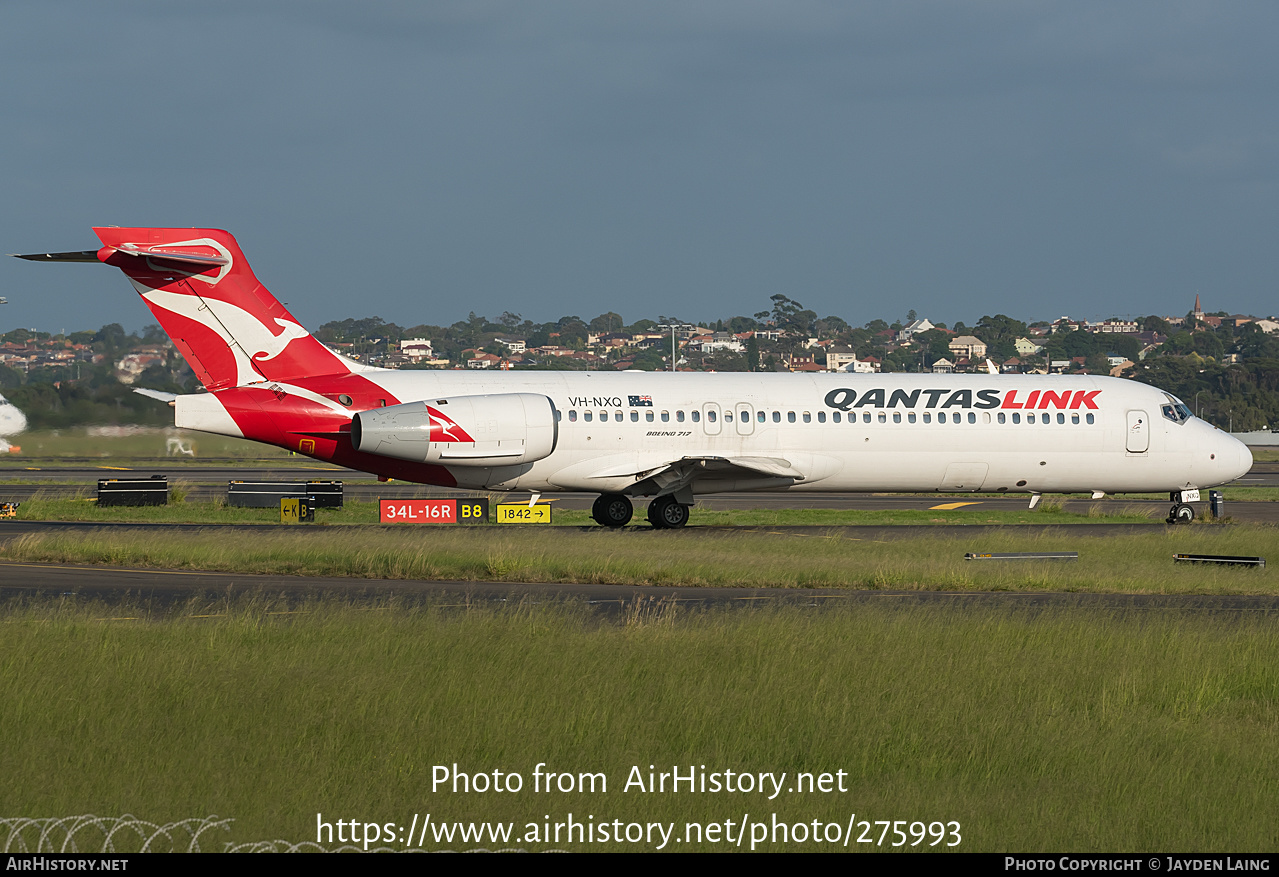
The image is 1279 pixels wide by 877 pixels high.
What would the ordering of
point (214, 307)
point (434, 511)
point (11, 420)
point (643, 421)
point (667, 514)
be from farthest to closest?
1. point (11, 420)
2. point (434, 511)
3. point (667, 514)
4. point (643, 421)
5. point (214, 307)

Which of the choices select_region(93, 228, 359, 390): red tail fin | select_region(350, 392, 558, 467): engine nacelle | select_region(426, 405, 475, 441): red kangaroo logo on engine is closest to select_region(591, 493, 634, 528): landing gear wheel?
select_region(350, 392, 558, 467): engine nacelle

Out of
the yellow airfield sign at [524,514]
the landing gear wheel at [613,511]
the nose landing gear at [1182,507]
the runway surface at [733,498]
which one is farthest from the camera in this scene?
the runway surface at [733,498]

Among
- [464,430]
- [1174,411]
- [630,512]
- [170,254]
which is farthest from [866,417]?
[170,254]

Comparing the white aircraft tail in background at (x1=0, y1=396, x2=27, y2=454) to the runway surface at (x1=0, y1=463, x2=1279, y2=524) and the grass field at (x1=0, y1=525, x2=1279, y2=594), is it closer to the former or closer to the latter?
the runway surface at (x1=0, y1=463, x2=1279, y2=524)

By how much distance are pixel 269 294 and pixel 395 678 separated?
18462 millimetres

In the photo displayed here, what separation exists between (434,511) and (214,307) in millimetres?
8660

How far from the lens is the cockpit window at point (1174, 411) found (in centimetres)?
3234

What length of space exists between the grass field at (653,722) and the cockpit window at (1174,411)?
19.8 meters

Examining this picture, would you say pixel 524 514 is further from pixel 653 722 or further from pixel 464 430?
pixel 653 722

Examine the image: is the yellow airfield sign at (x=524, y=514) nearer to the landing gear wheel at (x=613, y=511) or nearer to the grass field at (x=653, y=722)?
the landing gear wheel at (x=613, y=511)

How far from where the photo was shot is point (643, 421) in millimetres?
29484

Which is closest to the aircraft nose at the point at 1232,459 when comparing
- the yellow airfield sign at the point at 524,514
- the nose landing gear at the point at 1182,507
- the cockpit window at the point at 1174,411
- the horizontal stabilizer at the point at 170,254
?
the nose landing gear at the point at 1182,507

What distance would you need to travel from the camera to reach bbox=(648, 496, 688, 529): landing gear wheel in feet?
99.3

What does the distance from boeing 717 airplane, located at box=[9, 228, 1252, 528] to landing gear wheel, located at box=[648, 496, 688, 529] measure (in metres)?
0.05
